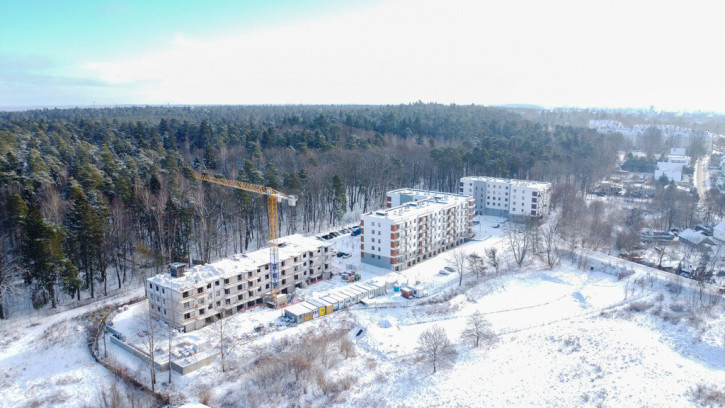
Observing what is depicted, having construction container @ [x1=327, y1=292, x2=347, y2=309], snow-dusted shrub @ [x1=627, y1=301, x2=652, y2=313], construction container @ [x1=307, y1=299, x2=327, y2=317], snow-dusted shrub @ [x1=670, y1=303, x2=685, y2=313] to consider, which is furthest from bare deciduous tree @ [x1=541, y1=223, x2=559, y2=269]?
construction container @ [x1=307, y1=299, x2=327, y2=317]

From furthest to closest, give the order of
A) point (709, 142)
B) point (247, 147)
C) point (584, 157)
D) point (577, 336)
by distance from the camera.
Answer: point (709, 142) < point (584, 157) < point (247, 147) < point (577, 336)

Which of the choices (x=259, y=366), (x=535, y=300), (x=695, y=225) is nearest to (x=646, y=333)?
(x=535, y=300)

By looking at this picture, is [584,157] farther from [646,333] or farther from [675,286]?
[646,333]

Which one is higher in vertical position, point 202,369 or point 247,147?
point 247,147

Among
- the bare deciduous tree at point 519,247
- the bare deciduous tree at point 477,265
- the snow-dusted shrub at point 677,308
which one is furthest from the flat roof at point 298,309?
the snow-dusted shrub at point 677,308

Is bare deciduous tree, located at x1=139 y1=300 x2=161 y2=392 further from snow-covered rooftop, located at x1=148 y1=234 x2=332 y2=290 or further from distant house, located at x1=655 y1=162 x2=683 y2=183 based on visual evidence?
distant house, located at x1=655 y1=162 x2=683 y2=183

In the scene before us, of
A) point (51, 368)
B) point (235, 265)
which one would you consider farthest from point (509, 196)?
point (51, 368)
